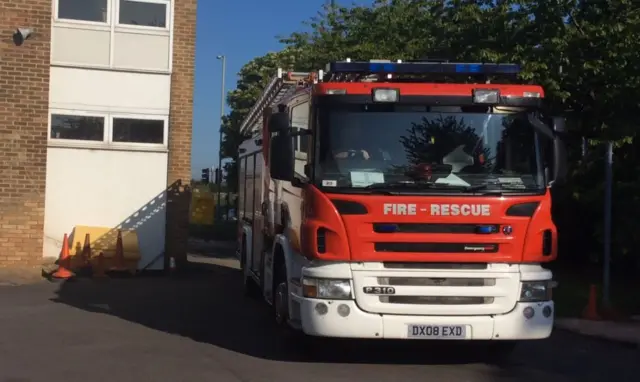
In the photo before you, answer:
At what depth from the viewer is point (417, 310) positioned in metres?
8.23

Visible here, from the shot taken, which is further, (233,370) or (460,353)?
(460,353)

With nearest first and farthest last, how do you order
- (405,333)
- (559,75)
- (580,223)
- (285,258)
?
(405,333), (285,258), (559,75), (580,223)

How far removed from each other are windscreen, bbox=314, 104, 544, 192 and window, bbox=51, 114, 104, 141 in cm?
1103

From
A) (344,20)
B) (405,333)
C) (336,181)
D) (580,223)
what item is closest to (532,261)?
(405,333)

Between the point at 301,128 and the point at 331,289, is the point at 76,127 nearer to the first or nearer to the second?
the point at 301,128

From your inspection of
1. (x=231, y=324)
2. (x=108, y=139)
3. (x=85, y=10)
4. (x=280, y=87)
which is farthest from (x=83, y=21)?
(x=231, y=324)

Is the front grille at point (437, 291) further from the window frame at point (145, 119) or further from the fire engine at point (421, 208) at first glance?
the window frame at point (145, 119)

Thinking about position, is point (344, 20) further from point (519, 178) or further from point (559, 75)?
point (519, 178)

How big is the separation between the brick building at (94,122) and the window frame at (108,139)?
2 cm

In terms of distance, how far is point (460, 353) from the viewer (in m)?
9.75

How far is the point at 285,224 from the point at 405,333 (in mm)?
2152

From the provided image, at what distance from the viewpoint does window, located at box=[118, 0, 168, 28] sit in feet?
60.5

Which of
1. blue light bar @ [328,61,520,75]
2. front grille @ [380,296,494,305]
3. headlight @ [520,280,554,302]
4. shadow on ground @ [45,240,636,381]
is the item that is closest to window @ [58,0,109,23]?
shadow on ground @ [45,240,636,381]

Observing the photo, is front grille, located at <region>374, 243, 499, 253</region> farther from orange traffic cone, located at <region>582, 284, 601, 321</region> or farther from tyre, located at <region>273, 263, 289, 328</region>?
orange traffic cone, located at <region>582, 284, 601, 321</region>
